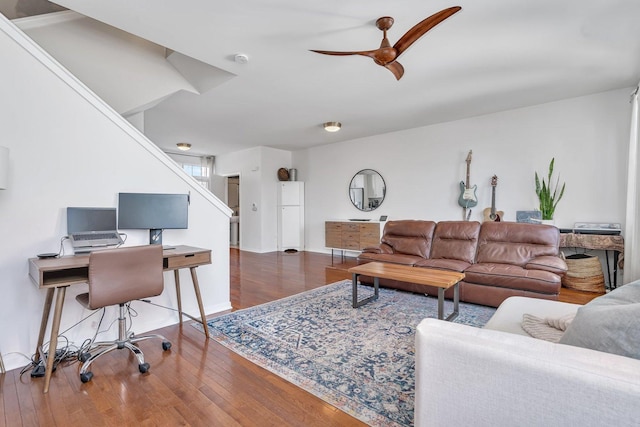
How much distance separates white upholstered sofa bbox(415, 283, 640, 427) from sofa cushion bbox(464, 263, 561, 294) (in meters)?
2.46

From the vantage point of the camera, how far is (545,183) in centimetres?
435

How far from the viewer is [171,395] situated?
5.93ft

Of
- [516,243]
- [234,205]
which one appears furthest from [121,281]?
[234,205]

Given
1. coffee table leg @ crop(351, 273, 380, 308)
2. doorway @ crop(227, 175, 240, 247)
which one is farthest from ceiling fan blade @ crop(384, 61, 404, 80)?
doorway @ crop(227, 175, 240, 247)

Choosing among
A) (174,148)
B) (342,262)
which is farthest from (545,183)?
(174,148)

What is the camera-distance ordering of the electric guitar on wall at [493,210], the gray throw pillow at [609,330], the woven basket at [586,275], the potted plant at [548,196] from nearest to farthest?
the gray throw pillow at [609,330] < the woven basket at [586,275] < the potted plant at [548,196] < the electric guitar on wall at [493,210]

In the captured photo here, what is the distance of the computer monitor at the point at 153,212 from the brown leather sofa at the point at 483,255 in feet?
8.17

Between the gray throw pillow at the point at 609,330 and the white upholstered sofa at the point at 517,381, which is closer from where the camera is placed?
the white upholstered sofa at the point at 517,381

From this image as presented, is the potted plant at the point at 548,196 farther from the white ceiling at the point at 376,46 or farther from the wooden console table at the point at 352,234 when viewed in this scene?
the wooden console table at the point at 352,234

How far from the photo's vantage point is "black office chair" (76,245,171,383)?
6.38 feet

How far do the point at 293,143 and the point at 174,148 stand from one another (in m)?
2.99

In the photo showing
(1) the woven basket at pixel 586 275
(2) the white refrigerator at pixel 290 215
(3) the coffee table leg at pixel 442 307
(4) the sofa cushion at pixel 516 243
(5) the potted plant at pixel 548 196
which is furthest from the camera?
(2) the white refrigerator at pixel 290 215

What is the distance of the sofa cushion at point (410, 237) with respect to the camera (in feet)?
14.0

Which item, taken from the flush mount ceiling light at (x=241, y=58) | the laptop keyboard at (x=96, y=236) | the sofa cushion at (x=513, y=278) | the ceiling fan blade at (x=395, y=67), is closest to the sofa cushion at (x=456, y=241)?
the sofa cushion at (x=513, y=278)
